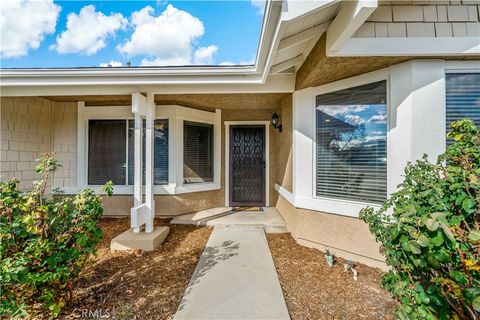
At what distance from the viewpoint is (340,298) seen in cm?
249

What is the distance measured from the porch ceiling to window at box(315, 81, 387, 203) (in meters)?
1.24

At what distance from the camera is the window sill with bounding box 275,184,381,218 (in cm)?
323

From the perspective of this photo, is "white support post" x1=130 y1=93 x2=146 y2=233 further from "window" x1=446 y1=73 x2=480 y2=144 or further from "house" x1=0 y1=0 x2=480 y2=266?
"window" x1=446 y1=73 x2=480 y2=144

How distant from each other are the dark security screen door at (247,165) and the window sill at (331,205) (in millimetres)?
2066

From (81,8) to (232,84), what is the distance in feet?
12.9

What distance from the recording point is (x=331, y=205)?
11.5 feet

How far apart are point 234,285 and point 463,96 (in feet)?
11.7

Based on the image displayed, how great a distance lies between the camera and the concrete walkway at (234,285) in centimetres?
217

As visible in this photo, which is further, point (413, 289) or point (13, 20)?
point (13, 20)

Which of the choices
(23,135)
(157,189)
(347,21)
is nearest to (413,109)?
(347,21)

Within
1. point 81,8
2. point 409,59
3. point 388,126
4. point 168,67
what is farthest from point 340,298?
point 81,8

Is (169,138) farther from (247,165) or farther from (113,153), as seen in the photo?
(247,165)

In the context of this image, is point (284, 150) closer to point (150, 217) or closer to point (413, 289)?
point (150, 217)

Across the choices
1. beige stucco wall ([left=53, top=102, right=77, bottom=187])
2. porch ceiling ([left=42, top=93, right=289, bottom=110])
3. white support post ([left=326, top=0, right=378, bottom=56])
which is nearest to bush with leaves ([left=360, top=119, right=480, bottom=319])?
white support post ([left=326, top=0, right=378, bottom=56])
